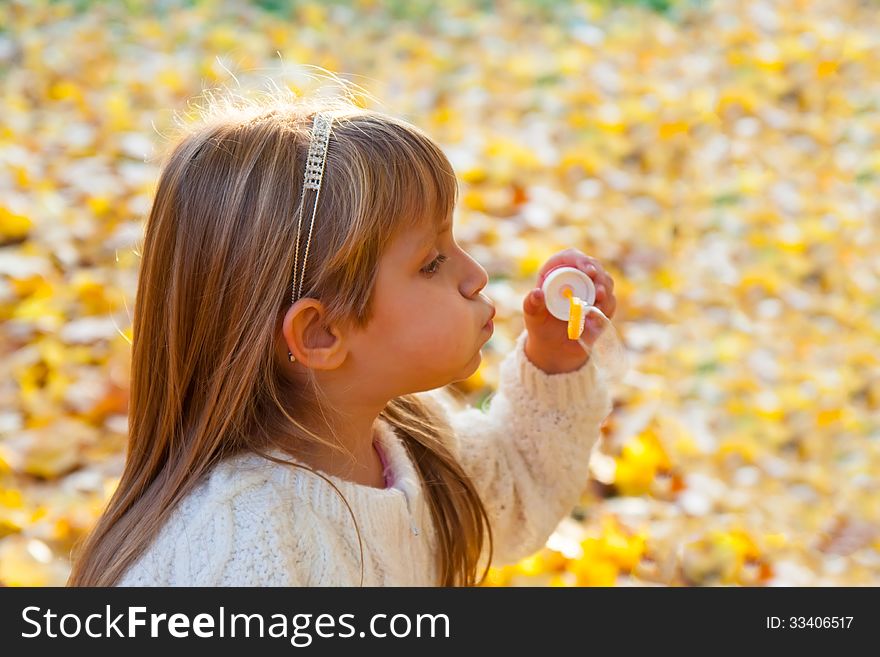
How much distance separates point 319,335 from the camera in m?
1.22

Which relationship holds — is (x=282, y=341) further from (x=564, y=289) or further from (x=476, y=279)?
(x=564, y=289)

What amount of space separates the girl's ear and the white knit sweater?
127mm

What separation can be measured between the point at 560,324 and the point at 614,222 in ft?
4.80

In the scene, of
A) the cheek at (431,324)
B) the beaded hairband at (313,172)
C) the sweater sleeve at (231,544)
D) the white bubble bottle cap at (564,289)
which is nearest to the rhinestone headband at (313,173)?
the beaded hairband at (313,172)

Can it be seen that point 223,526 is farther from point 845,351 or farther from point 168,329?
point 845,351

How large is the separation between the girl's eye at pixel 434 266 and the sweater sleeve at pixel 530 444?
32cm

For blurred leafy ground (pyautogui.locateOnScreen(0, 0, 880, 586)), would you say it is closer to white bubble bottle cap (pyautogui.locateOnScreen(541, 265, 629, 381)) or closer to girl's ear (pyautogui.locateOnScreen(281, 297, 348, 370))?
white bubble bottle cap (pyautogui.locateOnScreen(541, 265, 629, 381))

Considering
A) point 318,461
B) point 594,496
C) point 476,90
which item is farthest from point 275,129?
point 476,90

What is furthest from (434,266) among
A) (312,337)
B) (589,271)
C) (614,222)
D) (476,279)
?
(614,222)

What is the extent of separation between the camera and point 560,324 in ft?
4.90

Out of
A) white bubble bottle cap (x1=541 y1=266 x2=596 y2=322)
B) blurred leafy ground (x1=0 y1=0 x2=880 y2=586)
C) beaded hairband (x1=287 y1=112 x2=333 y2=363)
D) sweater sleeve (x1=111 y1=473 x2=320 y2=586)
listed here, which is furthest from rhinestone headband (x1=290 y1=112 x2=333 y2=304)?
blurred leafy ground (x1=0 y1=0 x2=880 y2=586)

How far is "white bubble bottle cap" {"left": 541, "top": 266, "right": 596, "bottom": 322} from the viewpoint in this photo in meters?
1.41

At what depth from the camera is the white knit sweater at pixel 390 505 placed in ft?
3.72

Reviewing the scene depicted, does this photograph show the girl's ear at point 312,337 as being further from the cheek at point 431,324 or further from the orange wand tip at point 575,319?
the orange wand tip at point 575,319
